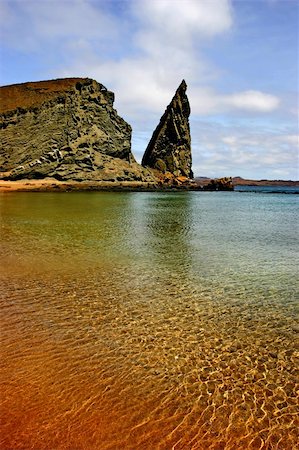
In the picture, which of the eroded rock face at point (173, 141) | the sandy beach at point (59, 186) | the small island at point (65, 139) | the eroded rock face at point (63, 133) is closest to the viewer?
the sandy beach at point (59, 186)

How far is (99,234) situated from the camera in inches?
665

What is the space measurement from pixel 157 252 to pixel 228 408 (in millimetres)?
8930

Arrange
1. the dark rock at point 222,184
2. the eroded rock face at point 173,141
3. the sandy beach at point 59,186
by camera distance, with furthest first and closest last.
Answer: the eroded rock face at point 173,141, the dark rock at point 222,184, the sandy beach at point 59,186

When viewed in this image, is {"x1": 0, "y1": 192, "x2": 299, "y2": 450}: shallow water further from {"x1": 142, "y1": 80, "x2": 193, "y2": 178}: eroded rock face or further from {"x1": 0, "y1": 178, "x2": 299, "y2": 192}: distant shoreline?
{"x1": 142, "y1": 80, "x2": 193, "y2": 178}: eroded rock face

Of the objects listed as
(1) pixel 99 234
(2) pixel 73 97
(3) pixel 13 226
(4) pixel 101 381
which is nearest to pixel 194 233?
(1) pixel 99 234

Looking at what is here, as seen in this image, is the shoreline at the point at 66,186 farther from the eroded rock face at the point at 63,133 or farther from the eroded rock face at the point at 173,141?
the eroded rock face at the point at 173,141

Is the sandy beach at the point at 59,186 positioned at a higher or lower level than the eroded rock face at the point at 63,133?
lower

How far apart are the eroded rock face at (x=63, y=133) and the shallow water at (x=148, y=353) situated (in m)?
54.2

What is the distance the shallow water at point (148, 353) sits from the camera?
3.86 metres

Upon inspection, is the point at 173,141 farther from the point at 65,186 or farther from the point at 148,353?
the point at 148,353

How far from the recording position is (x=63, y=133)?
210 feet

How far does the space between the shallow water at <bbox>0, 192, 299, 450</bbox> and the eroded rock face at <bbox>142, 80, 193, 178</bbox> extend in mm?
94740

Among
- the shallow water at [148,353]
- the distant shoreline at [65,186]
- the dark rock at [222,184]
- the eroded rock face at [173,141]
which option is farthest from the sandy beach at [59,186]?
the shallow water at [148,353]

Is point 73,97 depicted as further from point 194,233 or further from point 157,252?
point 157,252
